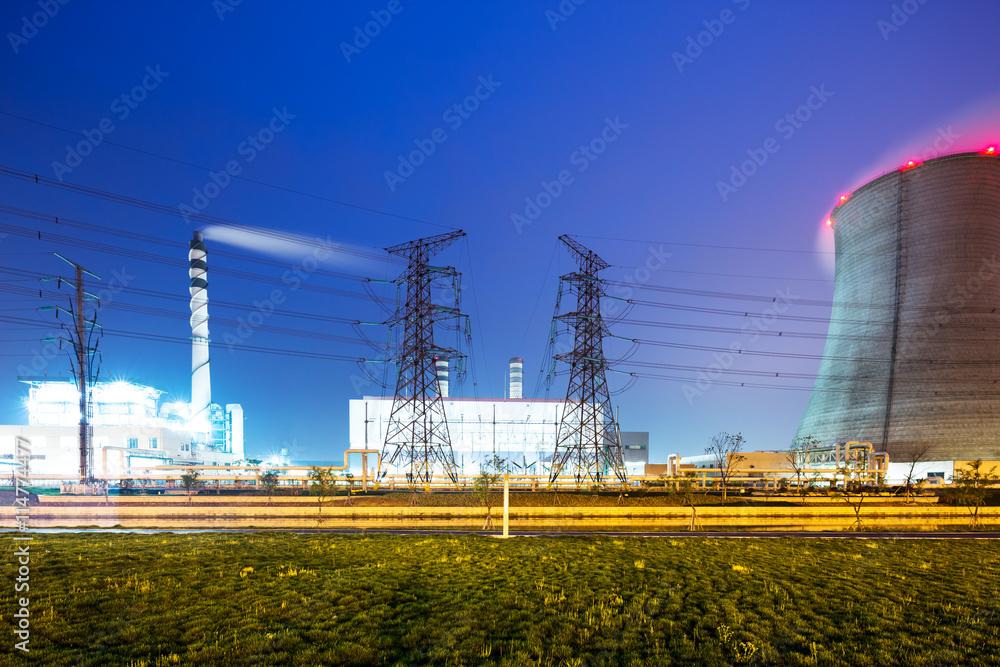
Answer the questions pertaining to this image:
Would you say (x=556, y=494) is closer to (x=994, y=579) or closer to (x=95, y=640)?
(x=994, y=579)

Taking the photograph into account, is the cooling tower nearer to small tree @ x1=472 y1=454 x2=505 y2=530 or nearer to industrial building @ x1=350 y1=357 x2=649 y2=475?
industrial building @ x1=350 y1=357 x2=649 y2=475

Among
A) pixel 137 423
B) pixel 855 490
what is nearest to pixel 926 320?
pixel 855 490

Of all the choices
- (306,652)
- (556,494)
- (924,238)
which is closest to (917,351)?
(924,238)

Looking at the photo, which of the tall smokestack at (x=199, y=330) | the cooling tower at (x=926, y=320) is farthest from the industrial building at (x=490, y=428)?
the cooling tower at (x=926, y=320)

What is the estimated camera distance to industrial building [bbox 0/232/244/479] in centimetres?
7562

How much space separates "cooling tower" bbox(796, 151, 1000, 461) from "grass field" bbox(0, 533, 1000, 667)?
158ft

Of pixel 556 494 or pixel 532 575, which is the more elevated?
pixel 532 575

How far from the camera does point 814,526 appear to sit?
1114 inches

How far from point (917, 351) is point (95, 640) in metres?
68.0

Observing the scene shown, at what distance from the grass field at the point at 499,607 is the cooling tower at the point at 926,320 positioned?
4831 centimetres

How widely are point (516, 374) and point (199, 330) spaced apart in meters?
90.3

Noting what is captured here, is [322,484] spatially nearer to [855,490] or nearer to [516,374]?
[855,490]

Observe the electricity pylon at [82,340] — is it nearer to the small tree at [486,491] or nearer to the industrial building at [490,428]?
the small tree at [486,491]

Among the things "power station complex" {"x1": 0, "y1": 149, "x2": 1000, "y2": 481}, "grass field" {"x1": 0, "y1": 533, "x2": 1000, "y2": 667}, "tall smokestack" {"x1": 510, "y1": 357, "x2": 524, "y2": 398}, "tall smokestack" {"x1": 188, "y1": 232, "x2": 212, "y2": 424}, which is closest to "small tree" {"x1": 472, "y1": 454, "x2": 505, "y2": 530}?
"grass field" {"x1": 0, "y1": 533, "x2": 1000, "y2": 667}
